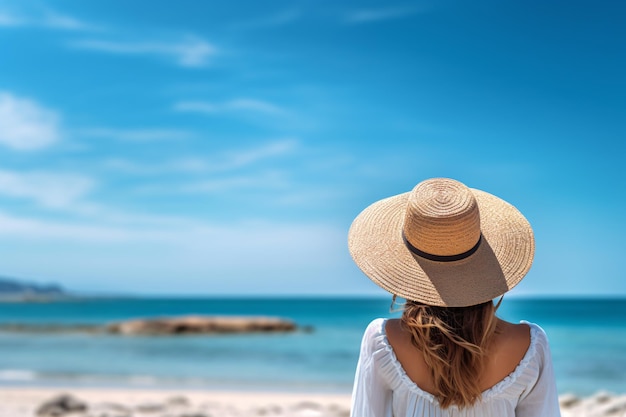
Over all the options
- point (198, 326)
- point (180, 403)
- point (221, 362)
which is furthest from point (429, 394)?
point (198, 326)

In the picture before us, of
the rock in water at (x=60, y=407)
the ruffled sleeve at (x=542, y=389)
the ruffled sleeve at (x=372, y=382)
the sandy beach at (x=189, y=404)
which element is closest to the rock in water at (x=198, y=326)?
the sandy beach at (x=189, y=404)

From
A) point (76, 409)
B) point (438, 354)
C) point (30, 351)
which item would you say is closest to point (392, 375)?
point (438, 354)

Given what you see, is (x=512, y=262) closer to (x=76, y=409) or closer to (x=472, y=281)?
(x=472, y=281)

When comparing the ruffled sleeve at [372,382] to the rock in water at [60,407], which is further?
the rock in water at [60,407]

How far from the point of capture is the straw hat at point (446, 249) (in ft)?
6.38

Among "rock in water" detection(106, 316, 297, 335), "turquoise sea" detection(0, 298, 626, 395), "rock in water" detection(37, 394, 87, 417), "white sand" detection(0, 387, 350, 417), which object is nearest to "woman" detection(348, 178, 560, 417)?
"white sand" detection(0, 387, 350, 417)

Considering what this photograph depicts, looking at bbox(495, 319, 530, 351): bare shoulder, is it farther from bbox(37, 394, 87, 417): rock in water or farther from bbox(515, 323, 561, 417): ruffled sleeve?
bbox(37, 394, 87, 417): rock in water

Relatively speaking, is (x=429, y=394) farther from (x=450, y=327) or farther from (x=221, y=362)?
(x=221, y=362)

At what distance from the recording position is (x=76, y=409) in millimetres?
8078

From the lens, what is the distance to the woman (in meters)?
1.94

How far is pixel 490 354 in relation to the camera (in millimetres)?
1968

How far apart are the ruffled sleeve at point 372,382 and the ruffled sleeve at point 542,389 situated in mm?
418

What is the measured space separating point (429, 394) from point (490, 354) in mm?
212

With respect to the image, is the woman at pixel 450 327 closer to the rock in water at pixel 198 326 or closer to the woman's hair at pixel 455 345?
the woman's hair at pixel 455 345
